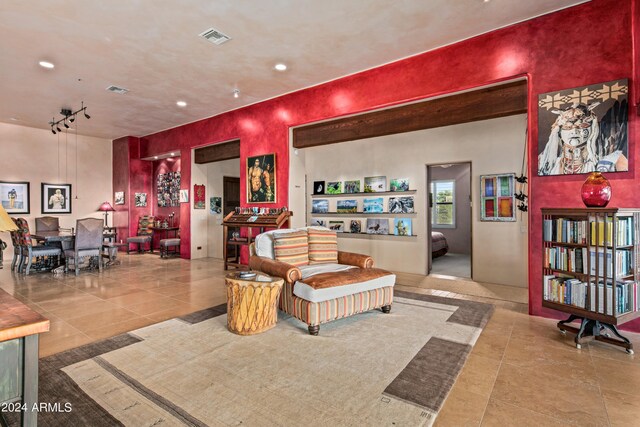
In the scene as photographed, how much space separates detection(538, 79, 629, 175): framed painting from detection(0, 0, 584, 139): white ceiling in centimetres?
104

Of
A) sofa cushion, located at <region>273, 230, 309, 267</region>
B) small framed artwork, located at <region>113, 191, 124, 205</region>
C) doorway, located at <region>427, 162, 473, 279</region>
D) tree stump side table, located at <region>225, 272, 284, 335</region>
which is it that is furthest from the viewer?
small framed artwork, located at <region>113, 191, 124, 205</region>

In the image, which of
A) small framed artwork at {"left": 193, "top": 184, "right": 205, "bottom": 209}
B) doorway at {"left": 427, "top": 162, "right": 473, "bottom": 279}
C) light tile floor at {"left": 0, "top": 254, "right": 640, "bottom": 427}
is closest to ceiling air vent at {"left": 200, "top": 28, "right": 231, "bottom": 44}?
light tile floor at {"left": 0, "top": 254, "right": 640, "bottom": 427}

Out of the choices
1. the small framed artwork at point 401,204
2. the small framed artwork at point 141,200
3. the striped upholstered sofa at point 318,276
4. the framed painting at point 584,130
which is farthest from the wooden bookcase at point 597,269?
the small framed artwork at point 141,200

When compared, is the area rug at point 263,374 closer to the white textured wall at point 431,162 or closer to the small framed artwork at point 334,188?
the white textured wall at point 431,162

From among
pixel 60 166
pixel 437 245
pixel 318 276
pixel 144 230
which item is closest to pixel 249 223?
pixel 318 276

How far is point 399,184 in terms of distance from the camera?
6836mm

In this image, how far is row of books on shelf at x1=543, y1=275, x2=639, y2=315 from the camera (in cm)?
295

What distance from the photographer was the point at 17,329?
52.0 inches

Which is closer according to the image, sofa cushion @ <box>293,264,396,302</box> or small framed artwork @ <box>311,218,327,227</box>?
sofa cushion @ <box>293,264,396,302</box>

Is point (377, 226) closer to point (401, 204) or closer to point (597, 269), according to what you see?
point (401, 204)

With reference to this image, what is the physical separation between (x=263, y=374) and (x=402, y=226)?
491 centimetres

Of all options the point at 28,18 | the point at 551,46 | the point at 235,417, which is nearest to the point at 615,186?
the point at 551,46

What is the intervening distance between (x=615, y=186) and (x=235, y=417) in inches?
163

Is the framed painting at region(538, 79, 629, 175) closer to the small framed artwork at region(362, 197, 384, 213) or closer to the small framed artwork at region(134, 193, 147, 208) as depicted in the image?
the small framed artwork at region(362, 197, 384, 213)
